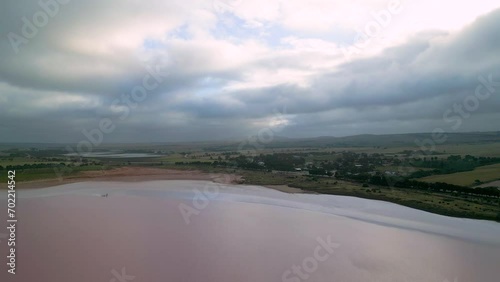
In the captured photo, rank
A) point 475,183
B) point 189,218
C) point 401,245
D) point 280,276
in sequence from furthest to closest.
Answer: point 475,183 < point 189,218 < point 401,245 < point 280,276

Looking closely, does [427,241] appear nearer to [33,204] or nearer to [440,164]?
[33,204]

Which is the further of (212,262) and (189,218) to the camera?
(189,218)

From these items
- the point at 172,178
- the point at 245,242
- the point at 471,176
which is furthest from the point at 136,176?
the point at 471,176

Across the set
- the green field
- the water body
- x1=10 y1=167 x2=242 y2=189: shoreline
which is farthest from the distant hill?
the water body

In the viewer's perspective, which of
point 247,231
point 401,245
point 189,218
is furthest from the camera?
point 189,218

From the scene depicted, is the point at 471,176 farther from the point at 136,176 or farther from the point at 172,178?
the point at 136,176

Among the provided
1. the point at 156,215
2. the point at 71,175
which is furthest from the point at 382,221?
the point at 71,175

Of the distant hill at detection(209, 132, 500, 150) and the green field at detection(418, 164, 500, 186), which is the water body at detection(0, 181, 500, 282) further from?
the distant hill at detection(209, 132, 500, 150)
